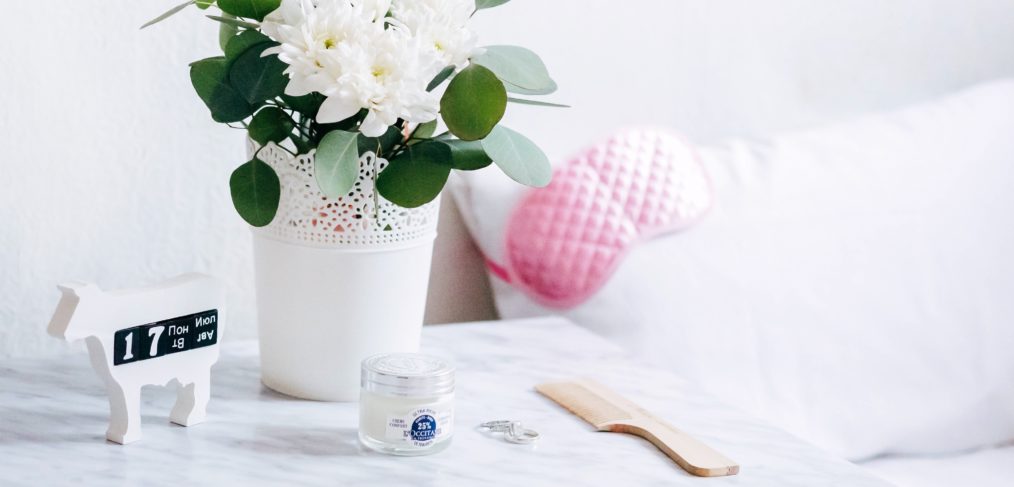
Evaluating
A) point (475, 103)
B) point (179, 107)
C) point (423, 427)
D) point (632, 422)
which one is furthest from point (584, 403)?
point (179, 107)

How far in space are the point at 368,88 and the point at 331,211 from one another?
14 centimetres

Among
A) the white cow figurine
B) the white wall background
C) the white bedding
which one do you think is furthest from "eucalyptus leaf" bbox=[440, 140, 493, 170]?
the white bedding

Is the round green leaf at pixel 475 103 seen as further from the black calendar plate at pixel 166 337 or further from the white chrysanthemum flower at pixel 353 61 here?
the black calendar plate at pixel 166 337

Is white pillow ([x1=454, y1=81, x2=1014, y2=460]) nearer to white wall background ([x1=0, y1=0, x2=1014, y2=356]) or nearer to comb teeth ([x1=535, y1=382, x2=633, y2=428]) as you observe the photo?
white wall background ([x1=0, y1=0, x2=1014, y2=356])

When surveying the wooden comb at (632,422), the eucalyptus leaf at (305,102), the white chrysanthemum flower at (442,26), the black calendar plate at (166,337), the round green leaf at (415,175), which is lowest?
the wooden comb at (632,422)

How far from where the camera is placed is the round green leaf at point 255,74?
0.83 metres

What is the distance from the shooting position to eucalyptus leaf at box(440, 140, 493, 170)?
87 centimetres

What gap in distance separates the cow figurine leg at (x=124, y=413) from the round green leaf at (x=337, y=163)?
209 millimetres

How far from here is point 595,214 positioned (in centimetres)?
126

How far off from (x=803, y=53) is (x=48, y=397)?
1.08 metres

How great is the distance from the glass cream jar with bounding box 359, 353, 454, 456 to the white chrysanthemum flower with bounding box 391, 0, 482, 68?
0.24 metres

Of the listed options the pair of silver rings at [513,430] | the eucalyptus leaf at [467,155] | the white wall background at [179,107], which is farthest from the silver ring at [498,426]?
the white wall background at [179,107]

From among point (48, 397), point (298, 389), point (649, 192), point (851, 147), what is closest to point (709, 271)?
point (649, 192)

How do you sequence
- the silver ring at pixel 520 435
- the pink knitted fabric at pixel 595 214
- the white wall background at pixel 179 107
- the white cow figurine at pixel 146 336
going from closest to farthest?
the white cow figurine at pixel 146 336
the silver ring at pixel 520 435
the white wall background at pixel 179 107
the pink knitted fabric at pixel 595 214
